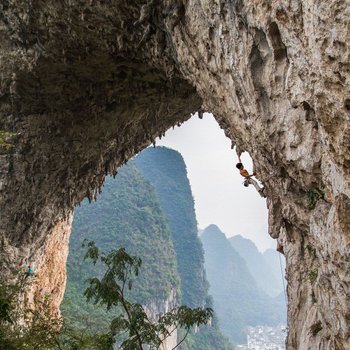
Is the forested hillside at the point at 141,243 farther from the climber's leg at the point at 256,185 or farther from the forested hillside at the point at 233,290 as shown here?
the forested hillside at the point at 233,290

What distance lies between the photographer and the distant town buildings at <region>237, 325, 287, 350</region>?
93175mm

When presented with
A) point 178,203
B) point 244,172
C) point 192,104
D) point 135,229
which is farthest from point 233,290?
point 244,172

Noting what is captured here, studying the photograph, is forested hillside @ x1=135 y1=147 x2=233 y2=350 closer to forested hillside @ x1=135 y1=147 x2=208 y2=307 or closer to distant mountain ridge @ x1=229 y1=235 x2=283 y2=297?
forested hillside @ x1=135 y1=147 x2=208 y2=307

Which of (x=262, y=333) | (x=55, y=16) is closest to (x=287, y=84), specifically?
(x=55, y=16)

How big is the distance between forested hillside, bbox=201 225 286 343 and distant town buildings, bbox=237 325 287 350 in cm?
261

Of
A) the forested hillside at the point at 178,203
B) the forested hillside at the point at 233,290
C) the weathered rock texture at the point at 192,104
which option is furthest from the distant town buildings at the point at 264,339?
the weathered rock texture at the point at 192,104

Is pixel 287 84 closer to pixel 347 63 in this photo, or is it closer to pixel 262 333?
pixel 347 63

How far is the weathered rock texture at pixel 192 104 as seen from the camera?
3811 mm

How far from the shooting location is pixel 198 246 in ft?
214

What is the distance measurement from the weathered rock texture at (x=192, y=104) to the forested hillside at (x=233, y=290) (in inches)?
3831

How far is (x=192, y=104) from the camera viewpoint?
1073 centimetres

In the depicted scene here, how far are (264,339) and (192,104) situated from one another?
10367cm

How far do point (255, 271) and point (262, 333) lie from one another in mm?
84673

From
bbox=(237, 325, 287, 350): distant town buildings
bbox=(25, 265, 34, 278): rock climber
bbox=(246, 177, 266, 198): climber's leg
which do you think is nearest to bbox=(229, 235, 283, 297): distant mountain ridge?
bbox=(237, 325, 287, 350): distant town buildings
